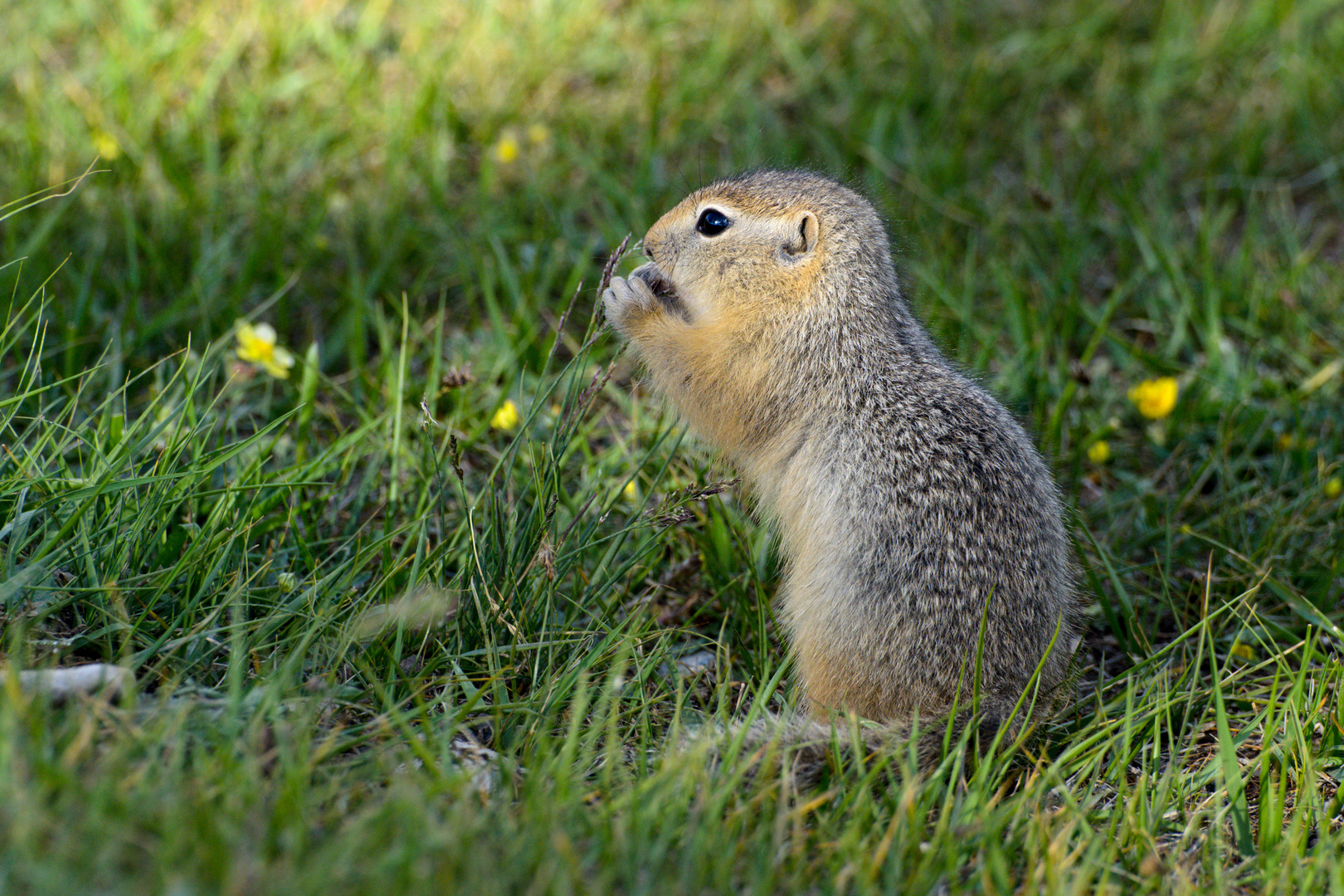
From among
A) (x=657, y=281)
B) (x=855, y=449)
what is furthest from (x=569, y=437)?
(x=657, y=281)

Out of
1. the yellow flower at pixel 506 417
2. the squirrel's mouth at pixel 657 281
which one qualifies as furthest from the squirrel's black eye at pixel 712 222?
A: the yellow flower at pixel 506 417

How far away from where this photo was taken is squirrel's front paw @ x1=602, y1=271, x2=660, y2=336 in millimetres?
3752

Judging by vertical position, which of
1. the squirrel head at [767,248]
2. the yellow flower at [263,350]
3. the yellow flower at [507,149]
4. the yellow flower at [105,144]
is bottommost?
the yellow flower at [263,350]

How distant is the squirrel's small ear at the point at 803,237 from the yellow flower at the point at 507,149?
229 cm

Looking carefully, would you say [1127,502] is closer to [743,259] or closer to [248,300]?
[743,259]

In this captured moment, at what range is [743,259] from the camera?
3793 mm

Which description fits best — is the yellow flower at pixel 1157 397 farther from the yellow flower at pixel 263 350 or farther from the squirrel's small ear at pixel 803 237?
the yellow flower at pixel 263 350

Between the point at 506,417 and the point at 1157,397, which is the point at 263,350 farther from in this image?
the point at 1157,397

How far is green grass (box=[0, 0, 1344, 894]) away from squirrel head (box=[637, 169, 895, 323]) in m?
0.44

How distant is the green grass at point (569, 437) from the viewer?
2.33 meters

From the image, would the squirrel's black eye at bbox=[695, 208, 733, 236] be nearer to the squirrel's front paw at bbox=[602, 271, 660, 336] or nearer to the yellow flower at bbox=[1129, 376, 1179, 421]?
the squirrel's front paw at bbox=[602, 271, 660, 336]

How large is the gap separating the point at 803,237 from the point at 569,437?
1.12 m

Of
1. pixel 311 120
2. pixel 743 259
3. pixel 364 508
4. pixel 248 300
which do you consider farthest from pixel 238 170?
pixel 743 259

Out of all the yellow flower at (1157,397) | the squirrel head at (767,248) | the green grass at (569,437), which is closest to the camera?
the green grass at (569,437)
